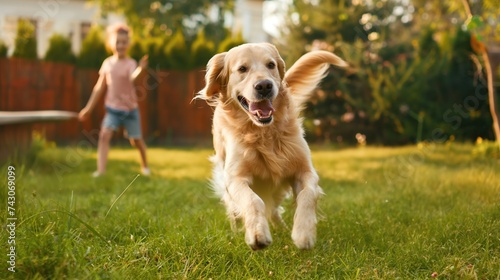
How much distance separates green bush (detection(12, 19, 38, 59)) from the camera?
11750 mm

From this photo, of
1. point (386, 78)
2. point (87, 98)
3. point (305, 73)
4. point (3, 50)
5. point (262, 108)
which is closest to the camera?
point (262, 108)

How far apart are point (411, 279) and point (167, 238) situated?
1184mm

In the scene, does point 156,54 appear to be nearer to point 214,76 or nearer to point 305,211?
point 214,76

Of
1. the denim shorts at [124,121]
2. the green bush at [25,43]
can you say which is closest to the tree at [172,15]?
the green bush at [25,43]

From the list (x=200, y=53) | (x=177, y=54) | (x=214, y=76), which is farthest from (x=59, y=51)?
(x=214, y=76)

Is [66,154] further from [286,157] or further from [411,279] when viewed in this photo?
[411,279]

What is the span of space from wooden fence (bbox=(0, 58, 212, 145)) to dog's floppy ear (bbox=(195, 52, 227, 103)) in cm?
768

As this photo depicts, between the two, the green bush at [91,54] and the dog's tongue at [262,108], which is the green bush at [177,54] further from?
the dog's tongue at [262,108]

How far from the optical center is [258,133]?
3.27 meters

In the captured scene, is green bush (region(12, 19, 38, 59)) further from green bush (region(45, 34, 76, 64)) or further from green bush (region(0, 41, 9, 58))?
green bush (region(45, 34, 76, 64))

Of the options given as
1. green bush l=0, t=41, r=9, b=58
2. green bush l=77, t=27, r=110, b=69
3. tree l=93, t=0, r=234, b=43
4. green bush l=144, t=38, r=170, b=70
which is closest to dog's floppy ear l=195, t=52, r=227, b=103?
green bush l=0, t=41, r=9, b=58

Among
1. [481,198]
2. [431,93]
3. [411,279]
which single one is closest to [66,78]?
[431,93]

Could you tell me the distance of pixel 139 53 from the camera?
41.7ft

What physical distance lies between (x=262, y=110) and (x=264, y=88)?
0.15 m
